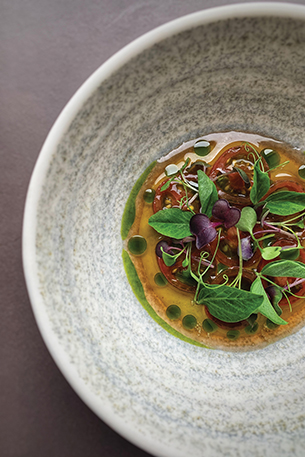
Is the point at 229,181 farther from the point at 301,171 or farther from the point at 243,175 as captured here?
the point at 301,171

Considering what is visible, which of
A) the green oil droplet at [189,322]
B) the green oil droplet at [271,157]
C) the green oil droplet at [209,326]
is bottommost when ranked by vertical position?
the green oil droplet at [209,326]

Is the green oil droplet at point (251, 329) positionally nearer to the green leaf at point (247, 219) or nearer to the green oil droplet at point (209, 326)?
the green oil droplet at point (209, 326)

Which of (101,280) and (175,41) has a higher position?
(175,41)

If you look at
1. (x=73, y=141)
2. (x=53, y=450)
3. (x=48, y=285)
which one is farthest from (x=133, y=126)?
(x=53, y=450)

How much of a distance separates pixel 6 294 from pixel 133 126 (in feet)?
2.32

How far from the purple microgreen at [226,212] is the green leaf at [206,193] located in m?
0.02

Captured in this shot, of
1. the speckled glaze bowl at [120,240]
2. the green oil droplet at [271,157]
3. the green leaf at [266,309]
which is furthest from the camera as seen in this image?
the green oil droplet at [271,157]

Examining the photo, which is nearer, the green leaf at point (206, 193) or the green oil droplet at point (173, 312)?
the green leaf at point (206, 193)

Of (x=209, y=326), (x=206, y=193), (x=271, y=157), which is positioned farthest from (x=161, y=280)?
(x=271, y=157)

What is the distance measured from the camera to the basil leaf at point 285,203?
102 centimetres

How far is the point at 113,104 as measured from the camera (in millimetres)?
922

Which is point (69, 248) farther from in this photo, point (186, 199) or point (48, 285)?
point (186, 199)

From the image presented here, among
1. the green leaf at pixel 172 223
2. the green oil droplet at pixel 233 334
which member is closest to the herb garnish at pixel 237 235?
the green leaf at pixel 172 223

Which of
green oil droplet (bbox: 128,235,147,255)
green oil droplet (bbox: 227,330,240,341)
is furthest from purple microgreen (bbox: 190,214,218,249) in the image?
green oil droplet (bbox: 227,330,240,341)
